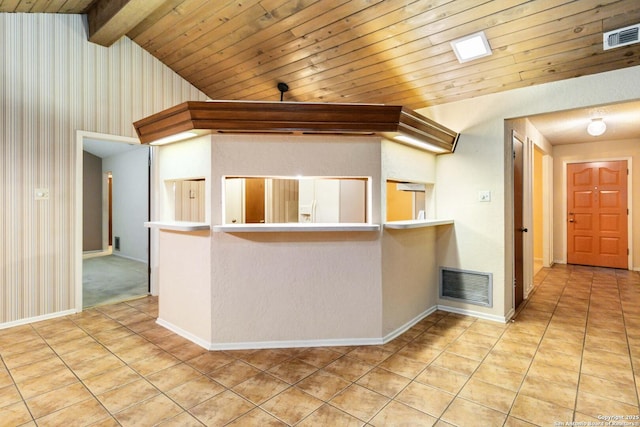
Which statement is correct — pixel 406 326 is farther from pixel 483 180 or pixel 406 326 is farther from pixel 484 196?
pixel 483 180

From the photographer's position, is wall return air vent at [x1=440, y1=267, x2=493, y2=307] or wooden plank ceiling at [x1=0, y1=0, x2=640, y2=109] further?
wall return air vent at [x1=440, y1=267, x2=493, y2=307]

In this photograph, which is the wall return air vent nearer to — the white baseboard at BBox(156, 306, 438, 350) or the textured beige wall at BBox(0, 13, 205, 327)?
the white baseboard at BBox(156, 306, 438, 350)

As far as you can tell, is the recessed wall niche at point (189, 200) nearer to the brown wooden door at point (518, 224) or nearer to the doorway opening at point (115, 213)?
the doorway opening at point (115, 213)

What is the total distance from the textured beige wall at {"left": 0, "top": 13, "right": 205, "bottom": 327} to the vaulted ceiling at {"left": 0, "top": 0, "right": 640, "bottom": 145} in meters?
0.23

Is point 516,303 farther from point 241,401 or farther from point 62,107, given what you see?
point 62,107

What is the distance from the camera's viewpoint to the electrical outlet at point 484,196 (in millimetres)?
3482

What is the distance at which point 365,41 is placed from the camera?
10.2ft

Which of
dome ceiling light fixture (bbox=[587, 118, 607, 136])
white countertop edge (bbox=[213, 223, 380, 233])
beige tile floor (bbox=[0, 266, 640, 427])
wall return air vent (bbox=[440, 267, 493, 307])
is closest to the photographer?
beige tile floor (bbox=[0, 266, 640, 427])

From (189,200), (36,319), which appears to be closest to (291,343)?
(36,319)

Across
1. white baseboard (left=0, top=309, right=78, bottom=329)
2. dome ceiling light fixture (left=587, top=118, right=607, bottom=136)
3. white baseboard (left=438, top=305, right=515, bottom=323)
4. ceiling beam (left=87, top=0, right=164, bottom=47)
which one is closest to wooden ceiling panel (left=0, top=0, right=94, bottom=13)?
ceiling beam (left=87, top=0, right=164, bottom=47)

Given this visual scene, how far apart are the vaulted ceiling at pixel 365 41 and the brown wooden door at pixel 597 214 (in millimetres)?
4424

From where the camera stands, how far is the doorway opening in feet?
19.6

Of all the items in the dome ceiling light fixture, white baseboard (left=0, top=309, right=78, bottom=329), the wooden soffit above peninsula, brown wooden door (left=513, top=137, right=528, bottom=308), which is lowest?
white baseboard (left=0, top=309, right=78, bottom=329)

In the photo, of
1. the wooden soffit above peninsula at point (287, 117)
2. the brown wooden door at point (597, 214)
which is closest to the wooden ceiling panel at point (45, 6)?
the wooden soffit above peninsula at point (287, 117)
